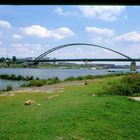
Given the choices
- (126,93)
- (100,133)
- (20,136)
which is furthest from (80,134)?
(126,93)

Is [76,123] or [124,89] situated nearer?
[76,123]

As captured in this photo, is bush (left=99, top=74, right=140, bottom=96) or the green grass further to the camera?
bush (left=99, top=74, right=140, bottom=96)

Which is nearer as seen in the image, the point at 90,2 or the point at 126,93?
the point at 90,2

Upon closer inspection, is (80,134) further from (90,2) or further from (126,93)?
(126,93)

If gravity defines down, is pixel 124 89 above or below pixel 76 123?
above

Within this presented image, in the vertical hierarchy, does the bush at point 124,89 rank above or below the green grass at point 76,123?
above

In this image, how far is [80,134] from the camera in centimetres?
768

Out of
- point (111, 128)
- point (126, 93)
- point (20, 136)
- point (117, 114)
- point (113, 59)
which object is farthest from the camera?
point (113, 59)

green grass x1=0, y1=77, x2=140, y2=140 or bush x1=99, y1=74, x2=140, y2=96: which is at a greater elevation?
bush x1=99, y1=74, x2=140, y2=96

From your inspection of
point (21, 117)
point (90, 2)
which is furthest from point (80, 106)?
point (90, 2)

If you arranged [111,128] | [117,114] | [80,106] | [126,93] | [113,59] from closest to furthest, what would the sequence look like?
[111,128], [117,114], [80,106], [126,93], [113,59]

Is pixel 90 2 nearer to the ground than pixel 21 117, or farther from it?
farther from it

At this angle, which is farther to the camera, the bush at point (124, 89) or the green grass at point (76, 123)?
the bush at point (124, 89)

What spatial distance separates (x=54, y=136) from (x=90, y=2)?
15.5ft
